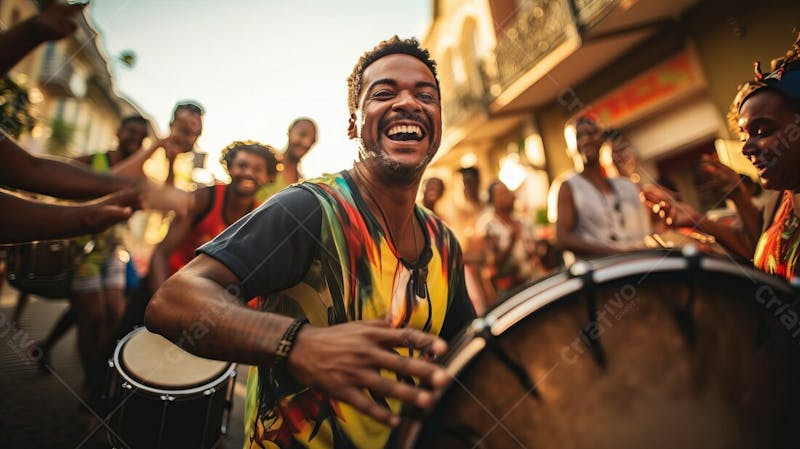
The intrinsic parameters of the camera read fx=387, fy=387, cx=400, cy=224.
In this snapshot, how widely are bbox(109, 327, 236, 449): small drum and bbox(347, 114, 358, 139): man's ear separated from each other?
51.8 inches

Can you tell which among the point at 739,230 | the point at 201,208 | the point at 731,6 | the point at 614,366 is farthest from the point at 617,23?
the point at 614,366

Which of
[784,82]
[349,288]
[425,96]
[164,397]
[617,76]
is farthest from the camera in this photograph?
[617,76]

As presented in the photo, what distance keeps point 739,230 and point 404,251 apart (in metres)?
2.07

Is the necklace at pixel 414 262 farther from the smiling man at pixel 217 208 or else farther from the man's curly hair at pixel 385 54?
the smiling man at pixel 217 208

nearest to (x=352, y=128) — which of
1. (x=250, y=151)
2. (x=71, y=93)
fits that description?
(x=250, y=151)

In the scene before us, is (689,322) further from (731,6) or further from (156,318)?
(731,6)

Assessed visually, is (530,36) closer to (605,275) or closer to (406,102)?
(406,102)

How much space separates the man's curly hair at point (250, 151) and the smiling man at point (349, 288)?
2.30m

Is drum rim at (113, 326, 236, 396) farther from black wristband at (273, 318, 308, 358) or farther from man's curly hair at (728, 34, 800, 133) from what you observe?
man's curly hair at (728, 34, 800, 133)

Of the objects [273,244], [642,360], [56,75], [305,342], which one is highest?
[56,75]

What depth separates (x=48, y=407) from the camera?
3.33 m

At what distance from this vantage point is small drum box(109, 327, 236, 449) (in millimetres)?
1819

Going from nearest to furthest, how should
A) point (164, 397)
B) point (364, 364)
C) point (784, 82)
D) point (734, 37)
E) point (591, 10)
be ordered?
1. point (364, 364)
2. point (784, 82)
3. point (164, 397)
4. point (734, 37)
5. point (591, 10)

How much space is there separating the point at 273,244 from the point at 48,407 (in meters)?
3.74
